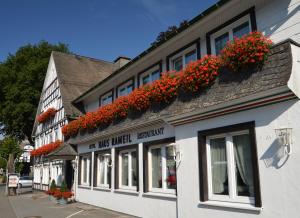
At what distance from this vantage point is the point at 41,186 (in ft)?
95.1

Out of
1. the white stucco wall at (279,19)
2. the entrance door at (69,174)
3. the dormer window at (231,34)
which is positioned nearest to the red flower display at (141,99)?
the dormer window at (231,34)

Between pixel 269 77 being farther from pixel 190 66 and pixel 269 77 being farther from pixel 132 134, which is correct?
pixel 132 134

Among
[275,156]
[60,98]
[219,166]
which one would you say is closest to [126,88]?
[219,166]

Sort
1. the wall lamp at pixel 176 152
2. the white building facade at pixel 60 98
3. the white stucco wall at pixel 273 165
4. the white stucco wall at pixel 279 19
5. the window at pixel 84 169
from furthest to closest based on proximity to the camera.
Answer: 1. the white building facade at pixel 60 98
2. the window at pixel 84 169
3. the wall lamp at pixel 176 152
4. the white stucco wall at pixel 279 19
5. the white stucco wall at pixel 273 165

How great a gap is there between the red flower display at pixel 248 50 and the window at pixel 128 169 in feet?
20.5

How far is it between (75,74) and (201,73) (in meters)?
18.6

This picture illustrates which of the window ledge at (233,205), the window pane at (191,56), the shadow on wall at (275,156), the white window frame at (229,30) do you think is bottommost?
the window ledge at (233,205)

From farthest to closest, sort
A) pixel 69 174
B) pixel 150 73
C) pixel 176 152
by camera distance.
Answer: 1. pixel 69 174
2. pixel 150 73
3. pixel 176 152

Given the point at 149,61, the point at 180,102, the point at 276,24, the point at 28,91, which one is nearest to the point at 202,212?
the point at 180,102

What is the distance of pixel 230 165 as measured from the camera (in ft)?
26.5

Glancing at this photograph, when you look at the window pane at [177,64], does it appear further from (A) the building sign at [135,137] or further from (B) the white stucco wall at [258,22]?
(A) the building sign at [135,137]

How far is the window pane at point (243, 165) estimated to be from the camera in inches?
299

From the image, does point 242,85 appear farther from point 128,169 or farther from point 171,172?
point 128,169

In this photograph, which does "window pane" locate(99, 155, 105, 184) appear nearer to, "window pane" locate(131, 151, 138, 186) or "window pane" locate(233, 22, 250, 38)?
"window pane" locate(131, 151, 138, 186)
